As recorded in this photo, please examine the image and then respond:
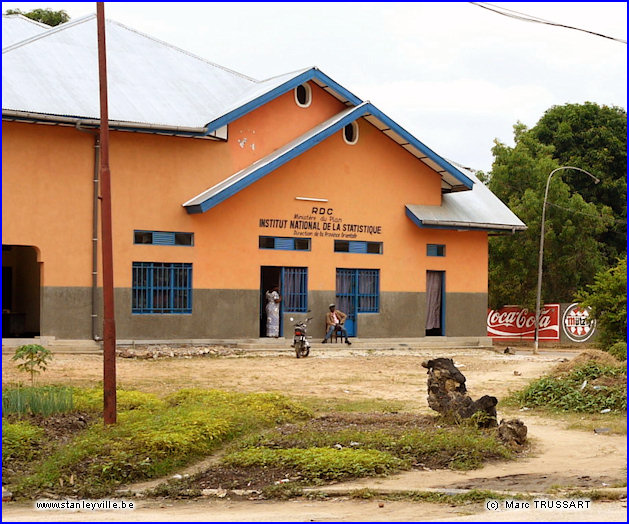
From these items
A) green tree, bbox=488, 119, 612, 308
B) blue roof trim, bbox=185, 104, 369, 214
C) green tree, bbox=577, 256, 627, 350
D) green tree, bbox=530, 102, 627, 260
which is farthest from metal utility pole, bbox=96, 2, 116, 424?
green tree, bbox=530, 102, 627, 260

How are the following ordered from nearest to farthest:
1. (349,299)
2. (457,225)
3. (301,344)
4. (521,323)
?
(301,344), (349,299), (457,225), (521,323)

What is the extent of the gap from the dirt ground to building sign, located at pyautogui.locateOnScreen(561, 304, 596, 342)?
446 inches

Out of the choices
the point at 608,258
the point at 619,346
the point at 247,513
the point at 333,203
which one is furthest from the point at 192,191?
the point at 608,258

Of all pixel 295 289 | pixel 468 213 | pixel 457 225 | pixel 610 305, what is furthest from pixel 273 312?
pixel 610 305

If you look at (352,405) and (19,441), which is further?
(352,405)

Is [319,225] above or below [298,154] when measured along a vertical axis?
below

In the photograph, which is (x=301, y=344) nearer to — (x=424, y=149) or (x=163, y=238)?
(x=163, y=238)

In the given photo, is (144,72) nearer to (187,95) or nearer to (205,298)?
(187,95)

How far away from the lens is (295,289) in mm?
28797

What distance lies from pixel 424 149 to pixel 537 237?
14.7 meters

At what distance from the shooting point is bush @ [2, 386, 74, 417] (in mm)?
13516

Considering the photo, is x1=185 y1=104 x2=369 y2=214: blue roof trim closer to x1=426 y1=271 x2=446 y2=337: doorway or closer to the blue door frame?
the blue door frame

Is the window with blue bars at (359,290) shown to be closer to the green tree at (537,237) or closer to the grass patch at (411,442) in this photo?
the green tree at (537,237)

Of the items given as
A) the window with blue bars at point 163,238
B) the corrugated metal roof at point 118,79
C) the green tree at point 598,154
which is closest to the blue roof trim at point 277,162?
the window with blue bars at point 163,238
